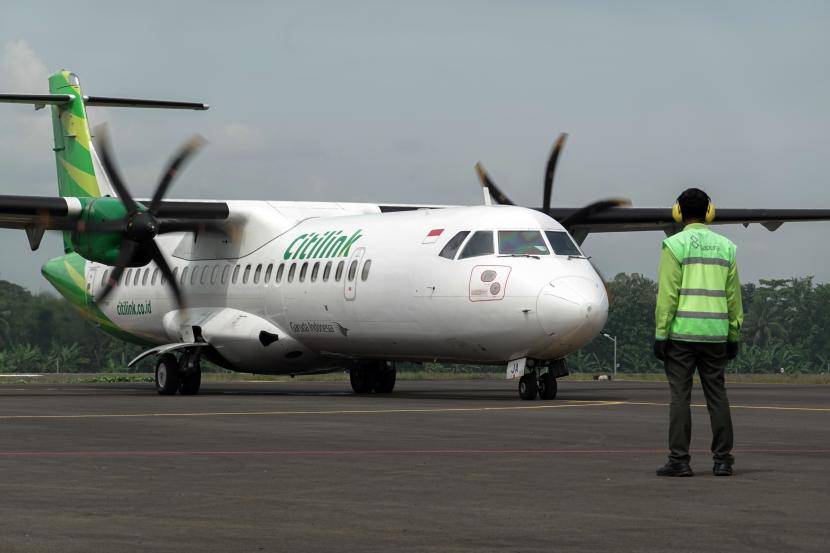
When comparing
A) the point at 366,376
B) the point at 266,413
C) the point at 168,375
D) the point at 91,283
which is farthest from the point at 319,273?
the point at 91,283

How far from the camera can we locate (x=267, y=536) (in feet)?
21.7

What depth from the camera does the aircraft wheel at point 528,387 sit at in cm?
2069

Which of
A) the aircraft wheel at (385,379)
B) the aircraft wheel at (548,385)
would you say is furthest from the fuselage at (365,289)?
the aircraft wheel at (385,379)

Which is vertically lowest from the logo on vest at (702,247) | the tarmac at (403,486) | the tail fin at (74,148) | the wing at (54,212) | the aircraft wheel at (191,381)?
the tarmac at (403,486)

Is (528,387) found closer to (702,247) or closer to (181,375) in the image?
(181,375)

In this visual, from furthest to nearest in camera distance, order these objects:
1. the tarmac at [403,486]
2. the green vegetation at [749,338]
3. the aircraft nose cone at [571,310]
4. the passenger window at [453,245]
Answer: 1. the green vegetation at [749,338]
2. the passenger window at [453,245]
3. the aircraft nose cone at [571,310]
4. the tarmac at [403,486]

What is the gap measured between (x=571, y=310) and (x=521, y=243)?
177 cm

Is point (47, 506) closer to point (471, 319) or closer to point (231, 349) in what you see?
point (471, 319)

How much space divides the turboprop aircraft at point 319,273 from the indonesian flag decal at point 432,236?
0.15ft

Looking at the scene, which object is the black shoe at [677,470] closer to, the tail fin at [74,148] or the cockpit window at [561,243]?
the cockpit window at [561,243]

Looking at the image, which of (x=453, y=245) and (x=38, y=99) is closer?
(x=453, y=245)

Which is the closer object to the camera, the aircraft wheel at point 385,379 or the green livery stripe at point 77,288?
the aircraft wheel at point 385,379

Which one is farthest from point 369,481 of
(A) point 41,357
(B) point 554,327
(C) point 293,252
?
(A) point 41,357

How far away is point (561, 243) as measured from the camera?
20.9 meters
